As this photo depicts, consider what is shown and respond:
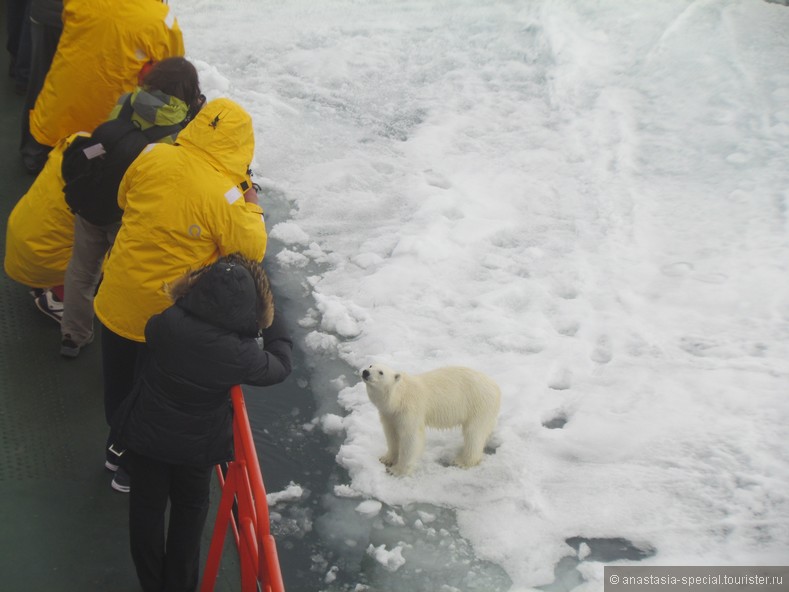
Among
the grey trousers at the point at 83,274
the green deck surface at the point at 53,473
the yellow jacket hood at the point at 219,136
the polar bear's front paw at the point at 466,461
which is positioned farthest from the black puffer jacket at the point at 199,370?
the polar bear's front paw at the point at 466,461

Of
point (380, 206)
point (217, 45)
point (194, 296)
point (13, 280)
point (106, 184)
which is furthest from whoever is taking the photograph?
point (217, 45)

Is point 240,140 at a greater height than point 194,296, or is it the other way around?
point 240,140

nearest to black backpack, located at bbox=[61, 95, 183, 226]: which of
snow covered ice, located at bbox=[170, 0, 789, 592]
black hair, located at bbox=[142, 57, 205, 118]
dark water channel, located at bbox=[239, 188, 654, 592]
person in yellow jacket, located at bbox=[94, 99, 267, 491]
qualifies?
black hair, located at bbox=[142, 57, 205, 118]

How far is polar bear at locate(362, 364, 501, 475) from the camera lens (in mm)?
4727

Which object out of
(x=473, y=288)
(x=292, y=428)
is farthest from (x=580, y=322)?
(x=292, y=428)

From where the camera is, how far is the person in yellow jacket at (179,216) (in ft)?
12.1

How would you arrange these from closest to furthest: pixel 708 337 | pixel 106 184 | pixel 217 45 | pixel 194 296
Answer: pixel 194 296 → pixel 106 184 → pixel 708 337 → pixel 217 45

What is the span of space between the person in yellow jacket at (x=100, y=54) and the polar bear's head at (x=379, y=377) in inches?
91.1

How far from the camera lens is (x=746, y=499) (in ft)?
16.6

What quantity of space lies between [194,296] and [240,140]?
96 centimetres

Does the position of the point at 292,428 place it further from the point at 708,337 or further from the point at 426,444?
the point at 708,337

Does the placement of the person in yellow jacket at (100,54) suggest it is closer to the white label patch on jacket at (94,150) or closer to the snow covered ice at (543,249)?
the white label patch on jacket at (94,150)

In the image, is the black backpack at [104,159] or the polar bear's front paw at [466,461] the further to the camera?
the polar bear's front paw at [466,461]

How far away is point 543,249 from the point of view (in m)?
7.45
